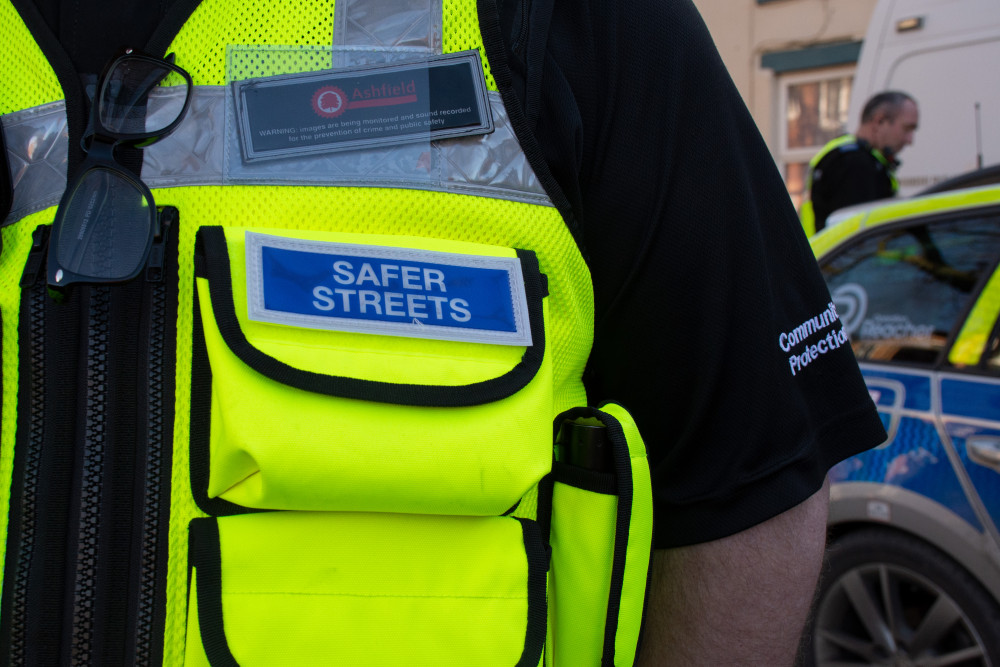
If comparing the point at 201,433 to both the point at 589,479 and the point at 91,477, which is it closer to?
the point at 91,477

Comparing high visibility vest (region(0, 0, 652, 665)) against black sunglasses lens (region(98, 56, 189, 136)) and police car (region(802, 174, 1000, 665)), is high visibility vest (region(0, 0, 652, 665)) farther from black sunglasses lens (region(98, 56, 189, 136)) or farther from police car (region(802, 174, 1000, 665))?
police car (region(802, 174, 1000, 665))

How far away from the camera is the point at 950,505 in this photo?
98.6 inches

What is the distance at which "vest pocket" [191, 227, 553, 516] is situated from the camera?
29.9 inches

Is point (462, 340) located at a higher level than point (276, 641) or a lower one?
higher

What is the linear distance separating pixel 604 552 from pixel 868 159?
16.6ft

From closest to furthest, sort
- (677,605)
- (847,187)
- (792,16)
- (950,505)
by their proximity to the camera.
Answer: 1. (677,605)
2. (950,505)
3. (847,187)
4. (792,16)

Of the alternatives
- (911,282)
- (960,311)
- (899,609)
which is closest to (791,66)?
(911,282)

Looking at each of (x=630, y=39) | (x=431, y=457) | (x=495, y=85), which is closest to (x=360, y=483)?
(x=431, y=457)

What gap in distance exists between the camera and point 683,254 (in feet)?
3.04

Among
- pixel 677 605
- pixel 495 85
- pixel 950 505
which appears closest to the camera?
pixel 495 85

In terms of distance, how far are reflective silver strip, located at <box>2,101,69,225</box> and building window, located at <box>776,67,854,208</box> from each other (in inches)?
364

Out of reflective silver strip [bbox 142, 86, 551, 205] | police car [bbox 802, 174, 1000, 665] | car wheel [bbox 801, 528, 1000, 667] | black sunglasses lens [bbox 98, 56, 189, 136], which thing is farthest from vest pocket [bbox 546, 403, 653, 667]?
police car [bbox 802, 174, 1000, 665]

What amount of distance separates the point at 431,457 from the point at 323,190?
28 centimetres

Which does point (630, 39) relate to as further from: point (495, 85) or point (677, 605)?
point (677, 605)
